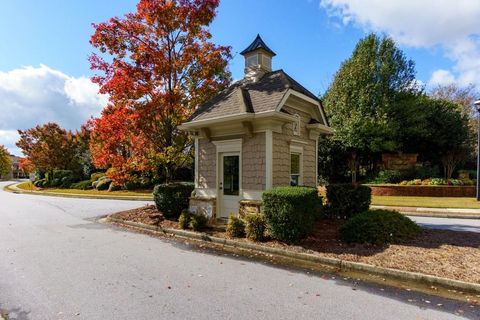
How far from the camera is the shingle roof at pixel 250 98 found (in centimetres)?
967

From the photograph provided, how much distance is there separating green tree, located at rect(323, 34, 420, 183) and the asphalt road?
62.7 feet

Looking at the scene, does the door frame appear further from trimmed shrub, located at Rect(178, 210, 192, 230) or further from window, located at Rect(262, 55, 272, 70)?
window, located at Rect(262, 55, 272, 70)

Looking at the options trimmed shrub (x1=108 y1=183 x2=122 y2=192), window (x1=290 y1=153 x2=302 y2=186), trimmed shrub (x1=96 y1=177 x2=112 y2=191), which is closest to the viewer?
window (x1=290 y1=153 x2=302 y2=186)

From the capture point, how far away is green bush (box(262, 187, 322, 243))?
295 inches

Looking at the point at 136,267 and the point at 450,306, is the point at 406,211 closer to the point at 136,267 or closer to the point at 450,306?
the point at 450,306

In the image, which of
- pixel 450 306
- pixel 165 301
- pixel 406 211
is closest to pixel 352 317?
pixel 450 306

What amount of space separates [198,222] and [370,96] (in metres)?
19.9

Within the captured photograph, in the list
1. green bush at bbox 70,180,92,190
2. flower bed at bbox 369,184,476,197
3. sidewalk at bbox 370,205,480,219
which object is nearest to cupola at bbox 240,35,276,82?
sidewalk at bbox 370,205,480,219

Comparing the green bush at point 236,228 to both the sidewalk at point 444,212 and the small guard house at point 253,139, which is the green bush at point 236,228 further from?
the sidewalk at point 444,212

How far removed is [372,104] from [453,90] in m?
19.2

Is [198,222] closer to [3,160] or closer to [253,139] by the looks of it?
[253,139]

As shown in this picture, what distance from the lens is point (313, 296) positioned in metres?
4.77

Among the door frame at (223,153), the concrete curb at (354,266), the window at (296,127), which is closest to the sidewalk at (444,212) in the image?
the window at (296,127)

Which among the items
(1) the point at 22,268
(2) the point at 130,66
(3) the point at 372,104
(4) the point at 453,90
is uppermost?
(4) the point at 453,90
